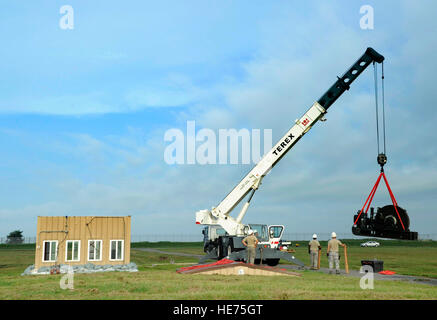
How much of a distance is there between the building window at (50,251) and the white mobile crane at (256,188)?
8.27 meters

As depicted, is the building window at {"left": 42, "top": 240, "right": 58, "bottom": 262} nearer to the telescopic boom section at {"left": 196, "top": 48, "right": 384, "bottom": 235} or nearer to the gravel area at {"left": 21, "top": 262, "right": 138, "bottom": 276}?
the gravel area at {"left": 21, "top": 262, "right": 138, "bottom": 276}

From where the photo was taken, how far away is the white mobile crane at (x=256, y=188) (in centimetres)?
2409

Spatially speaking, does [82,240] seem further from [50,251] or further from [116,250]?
[116,250]

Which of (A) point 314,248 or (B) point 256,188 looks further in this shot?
(B) point 256,188

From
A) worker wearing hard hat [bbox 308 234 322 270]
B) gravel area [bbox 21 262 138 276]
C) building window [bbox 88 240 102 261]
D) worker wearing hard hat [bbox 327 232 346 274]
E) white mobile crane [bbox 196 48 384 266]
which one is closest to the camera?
worker wearing hard hat [bbox 327 232 346 274]

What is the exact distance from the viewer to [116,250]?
25609mm

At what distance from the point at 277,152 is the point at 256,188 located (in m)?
2.49

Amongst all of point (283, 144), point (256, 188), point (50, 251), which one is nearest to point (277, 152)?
point (283, 144)

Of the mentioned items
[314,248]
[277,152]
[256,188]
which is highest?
[277,152]

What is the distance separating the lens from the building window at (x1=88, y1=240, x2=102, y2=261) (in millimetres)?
25203

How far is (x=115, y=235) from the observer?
2562cm

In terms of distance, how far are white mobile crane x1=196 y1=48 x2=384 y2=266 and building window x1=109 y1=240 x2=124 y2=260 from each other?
4741 mm

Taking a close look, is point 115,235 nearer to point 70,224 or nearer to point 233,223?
point 70,224

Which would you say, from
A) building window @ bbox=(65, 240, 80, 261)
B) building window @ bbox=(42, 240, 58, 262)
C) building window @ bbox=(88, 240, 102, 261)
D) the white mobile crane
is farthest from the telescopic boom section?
building window @ bbox=(42, 240, 58, 262)
